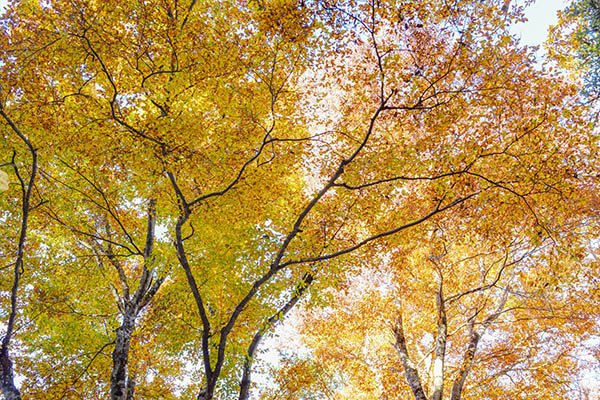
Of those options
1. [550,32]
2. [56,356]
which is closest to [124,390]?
[56,356]

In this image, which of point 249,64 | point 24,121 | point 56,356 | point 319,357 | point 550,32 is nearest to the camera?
point 249,64

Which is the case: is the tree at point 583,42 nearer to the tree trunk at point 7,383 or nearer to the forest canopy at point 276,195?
the forest canopy at point 276,195

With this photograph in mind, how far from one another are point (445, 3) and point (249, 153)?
422cm

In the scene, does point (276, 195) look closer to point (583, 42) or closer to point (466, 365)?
point (466, 365)

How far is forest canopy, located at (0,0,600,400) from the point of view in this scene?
6.40 meters

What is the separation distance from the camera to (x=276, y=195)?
8531 millimetres

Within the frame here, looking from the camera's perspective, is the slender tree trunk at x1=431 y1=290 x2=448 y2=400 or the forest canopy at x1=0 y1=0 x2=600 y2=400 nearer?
the forest canopy at x1=0 y1=0 x2=600 y2=400

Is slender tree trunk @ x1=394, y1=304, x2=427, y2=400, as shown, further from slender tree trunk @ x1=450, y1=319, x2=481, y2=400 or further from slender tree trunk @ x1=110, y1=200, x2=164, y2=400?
slender tree trunk @ x1=110, y1=200, x2=164, y2=400

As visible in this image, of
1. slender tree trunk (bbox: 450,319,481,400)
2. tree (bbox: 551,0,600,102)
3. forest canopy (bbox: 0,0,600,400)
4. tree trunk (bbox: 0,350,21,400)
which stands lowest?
tree trunk (bbox: 0,350,21,400)

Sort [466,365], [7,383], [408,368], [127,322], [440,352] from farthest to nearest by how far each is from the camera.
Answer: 1. [408,368]
2. [440,352]
3. [466,365]
4. [127,322]
5. [7,383]

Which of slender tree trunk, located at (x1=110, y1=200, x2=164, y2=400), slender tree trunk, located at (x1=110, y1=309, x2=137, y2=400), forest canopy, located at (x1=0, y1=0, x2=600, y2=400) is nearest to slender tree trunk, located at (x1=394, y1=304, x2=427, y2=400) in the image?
forest canopy, located at (x1=0, y1=0, x2=600, y2=400)

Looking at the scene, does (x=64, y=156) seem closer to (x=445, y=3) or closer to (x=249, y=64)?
(x=249, y=64)

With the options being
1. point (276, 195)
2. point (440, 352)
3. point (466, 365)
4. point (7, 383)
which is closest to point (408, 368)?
point (440, 352)

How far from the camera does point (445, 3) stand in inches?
244
